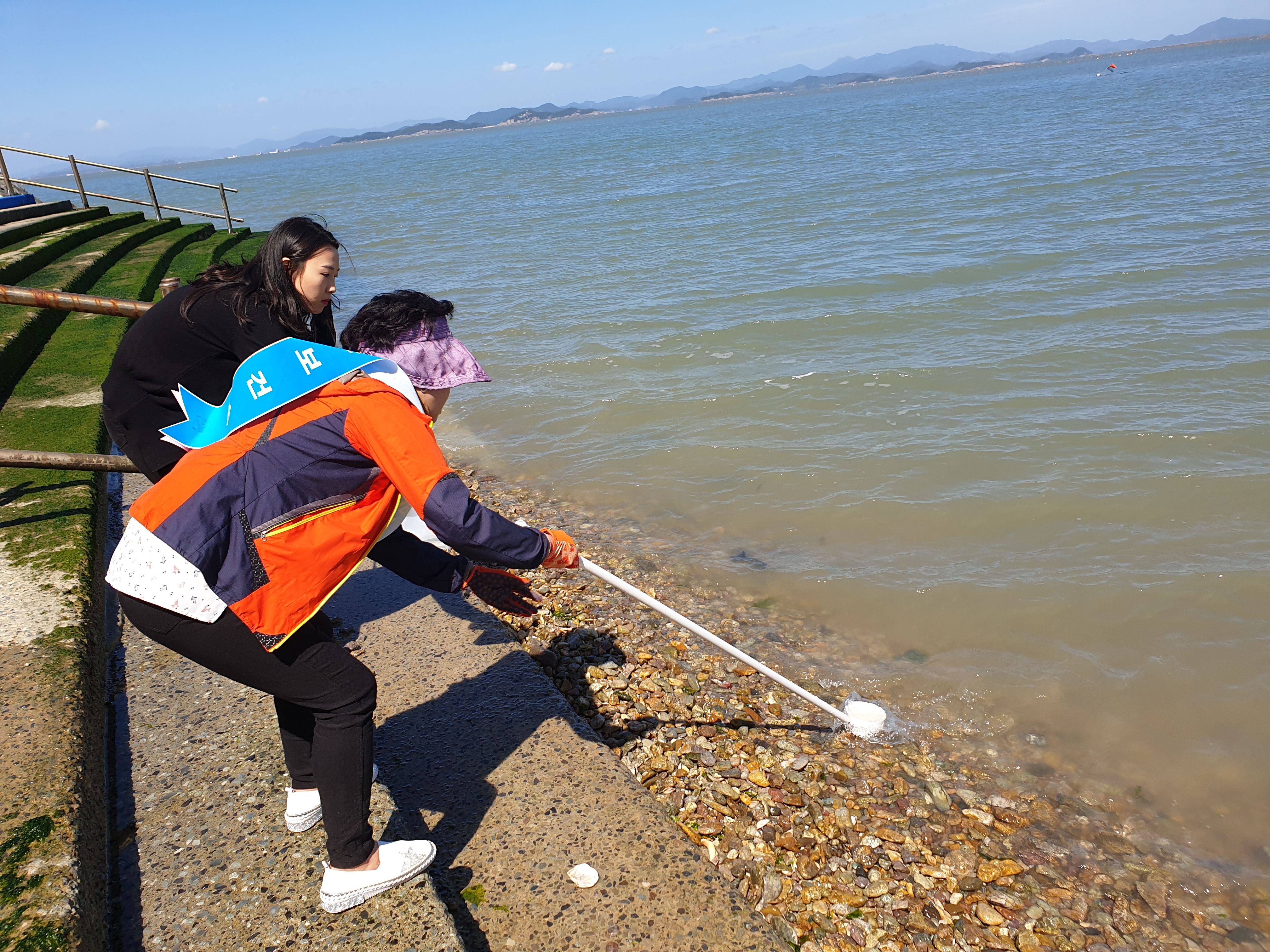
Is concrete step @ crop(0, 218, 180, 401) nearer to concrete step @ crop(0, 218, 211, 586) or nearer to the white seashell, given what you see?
concrete step @ crop(0, 218, 211, 586)

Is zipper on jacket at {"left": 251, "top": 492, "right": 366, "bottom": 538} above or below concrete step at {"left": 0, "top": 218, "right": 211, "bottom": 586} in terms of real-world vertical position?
above

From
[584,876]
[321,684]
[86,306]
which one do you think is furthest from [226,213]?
[584,876]

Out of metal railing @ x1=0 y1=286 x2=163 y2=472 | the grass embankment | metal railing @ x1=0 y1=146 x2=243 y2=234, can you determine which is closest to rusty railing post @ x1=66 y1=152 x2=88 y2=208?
metal railing @ x1=0 y1=146 x2=243 y2=234

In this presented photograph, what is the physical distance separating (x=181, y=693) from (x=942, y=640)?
12.9 ft

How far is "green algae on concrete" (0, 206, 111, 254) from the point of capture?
39.5 feet

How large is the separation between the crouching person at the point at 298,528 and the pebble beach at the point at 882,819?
1320 millimetres

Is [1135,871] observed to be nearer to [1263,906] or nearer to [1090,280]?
[1263,906]

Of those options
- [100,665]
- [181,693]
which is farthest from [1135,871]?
[100,665]

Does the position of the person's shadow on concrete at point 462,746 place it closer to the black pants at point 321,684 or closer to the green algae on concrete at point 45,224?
the black pants at point 321,684

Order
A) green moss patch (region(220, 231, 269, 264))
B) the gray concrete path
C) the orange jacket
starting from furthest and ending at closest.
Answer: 1. green moss patch (region(220, 231, 269, 264))
2. the gray concrete path
3. the orange jacket

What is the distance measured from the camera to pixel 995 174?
78.3 ft

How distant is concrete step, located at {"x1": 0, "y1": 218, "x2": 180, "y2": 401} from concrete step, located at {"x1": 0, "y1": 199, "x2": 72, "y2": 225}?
102 centimetres

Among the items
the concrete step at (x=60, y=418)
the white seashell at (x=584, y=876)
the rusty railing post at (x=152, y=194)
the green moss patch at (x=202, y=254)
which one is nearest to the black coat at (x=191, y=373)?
the concrete step at (x=60, y=418)

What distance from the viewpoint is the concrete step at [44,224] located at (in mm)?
12047
